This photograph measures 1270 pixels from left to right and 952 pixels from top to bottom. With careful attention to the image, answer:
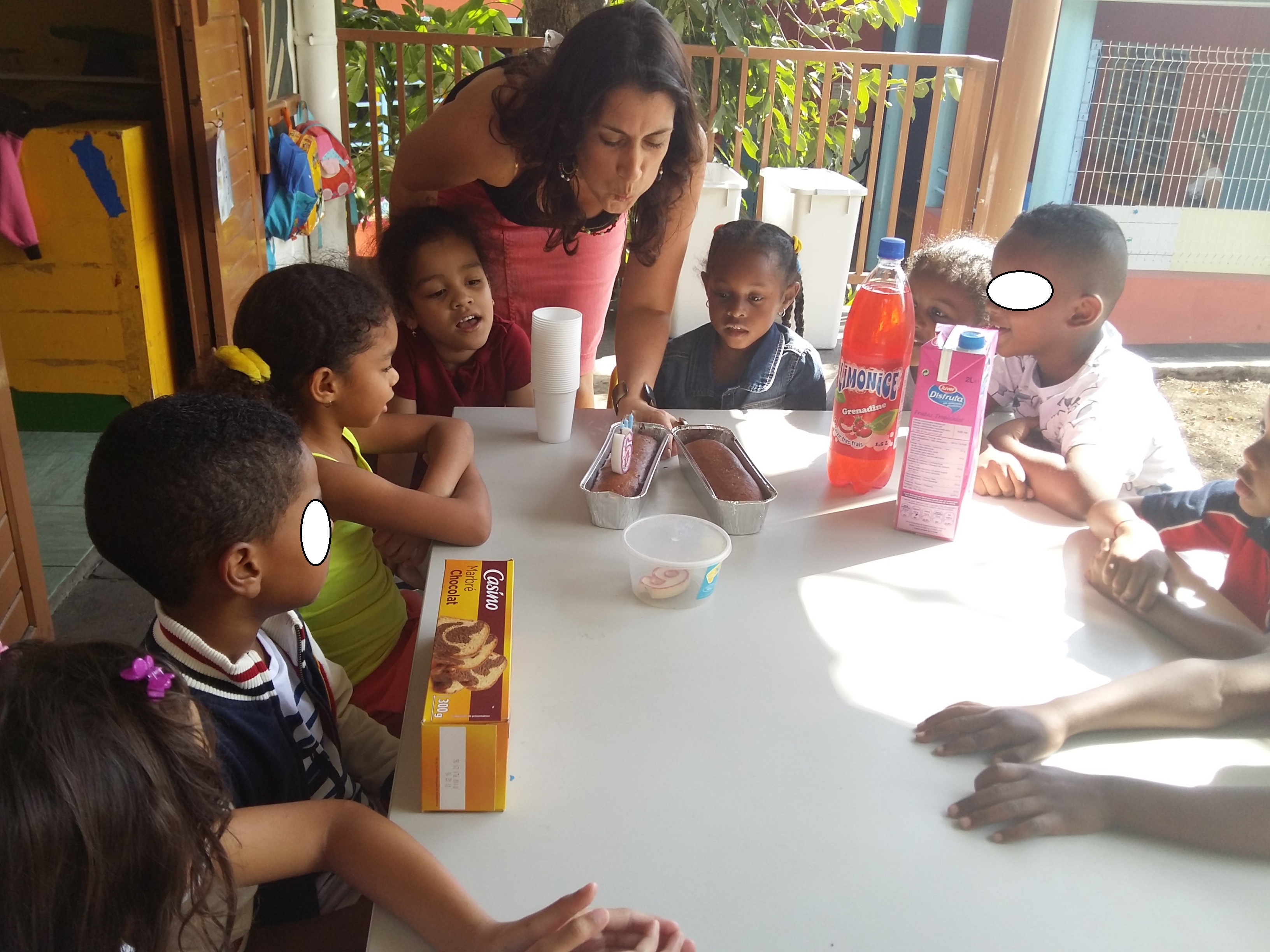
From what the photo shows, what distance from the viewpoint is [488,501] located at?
1.36 m

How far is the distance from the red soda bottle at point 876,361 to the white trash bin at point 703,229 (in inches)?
116

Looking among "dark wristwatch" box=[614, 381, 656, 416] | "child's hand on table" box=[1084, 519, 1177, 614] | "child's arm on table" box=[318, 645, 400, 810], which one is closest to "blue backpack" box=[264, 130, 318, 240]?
"dark wristwatch" box=[614, 381, 656, 416]

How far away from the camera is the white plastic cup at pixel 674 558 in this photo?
1115mm

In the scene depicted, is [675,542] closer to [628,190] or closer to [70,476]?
[628,190]

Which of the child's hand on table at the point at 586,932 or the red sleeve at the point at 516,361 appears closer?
the child's hand on table at the point at 586,932

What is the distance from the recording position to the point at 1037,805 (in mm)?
817

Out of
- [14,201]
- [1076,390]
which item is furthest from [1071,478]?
[14,201]

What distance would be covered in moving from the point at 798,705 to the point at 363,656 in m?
0.70

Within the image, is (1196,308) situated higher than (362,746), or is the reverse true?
(1196,308)

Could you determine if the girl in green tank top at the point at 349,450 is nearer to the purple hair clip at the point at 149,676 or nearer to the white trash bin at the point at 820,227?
the purple hair clip at the point at 149,676

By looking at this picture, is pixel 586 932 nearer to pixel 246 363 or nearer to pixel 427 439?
pixel 246 363

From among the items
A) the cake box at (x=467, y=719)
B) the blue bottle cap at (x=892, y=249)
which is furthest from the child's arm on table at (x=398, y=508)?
the blue bottle cap at (x=892, y=249)

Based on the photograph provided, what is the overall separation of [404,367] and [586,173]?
54 cm

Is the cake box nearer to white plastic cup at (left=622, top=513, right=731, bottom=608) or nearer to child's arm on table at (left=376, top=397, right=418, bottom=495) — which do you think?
white plastic cup at (left=622, top=513, right=731, bottom=608)
